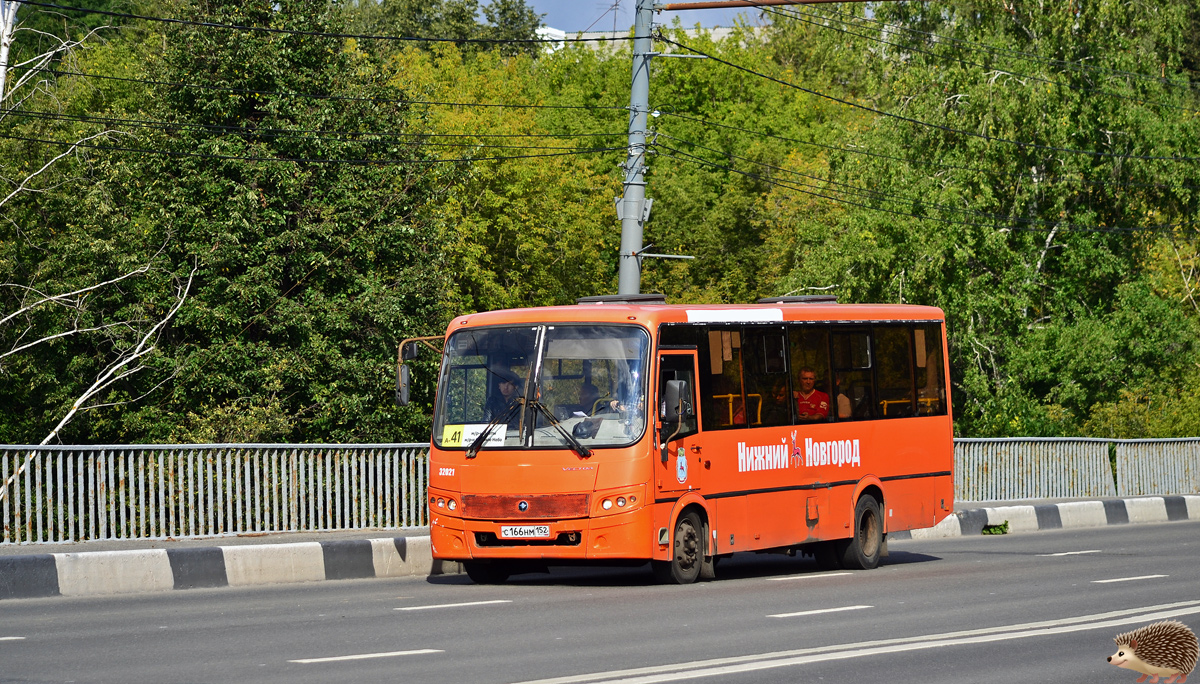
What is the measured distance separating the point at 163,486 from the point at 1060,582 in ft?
31.3

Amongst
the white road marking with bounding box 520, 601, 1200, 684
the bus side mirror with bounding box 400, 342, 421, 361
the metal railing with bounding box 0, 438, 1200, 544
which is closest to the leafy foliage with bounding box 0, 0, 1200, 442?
the metal railing with bounding box 0, 438, 1200, 544

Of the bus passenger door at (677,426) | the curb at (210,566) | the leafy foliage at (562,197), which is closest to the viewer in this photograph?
→ the curb at (210,566)

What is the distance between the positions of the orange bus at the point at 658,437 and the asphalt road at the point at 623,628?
54 cm

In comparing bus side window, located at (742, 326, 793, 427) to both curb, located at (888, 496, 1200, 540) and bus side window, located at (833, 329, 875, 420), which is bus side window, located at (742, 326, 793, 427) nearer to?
bus side window, located at (833, 329, 875, 420)

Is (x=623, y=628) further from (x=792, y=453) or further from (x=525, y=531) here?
(x=792, y=453)

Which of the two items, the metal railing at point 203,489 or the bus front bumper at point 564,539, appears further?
the metal railing at point 203,489

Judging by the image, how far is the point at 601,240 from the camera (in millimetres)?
55969

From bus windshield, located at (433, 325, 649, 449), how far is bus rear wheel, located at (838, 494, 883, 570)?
13.6ft

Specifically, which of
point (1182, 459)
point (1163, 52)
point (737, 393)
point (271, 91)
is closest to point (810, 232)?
point (1163, 52)

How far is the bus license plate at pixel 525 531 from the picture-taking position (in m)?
14.7

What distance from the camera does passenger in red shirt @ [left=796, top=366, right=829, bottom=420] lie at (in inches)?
676

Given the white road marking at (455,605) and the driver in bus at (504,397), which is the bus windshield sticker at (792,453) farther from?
the white road marking at (455,605)

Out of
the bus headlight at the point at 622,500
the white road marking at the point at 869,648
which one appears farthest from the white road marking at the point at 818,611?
Result: the bus headlight at the point at 622,500

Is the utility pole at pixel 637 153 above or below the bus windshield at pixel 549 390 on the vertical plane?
above
